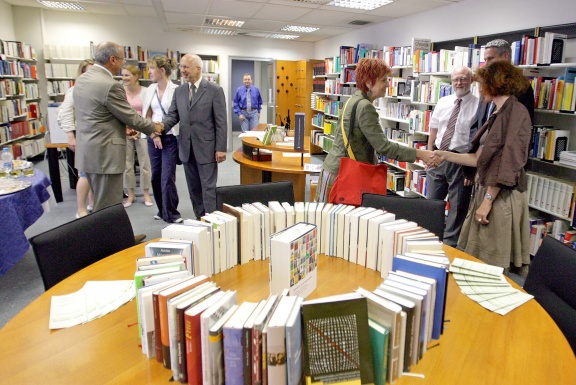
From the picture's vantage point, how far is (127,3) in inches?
273

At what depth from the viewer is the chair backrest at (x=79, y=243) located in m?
1.63

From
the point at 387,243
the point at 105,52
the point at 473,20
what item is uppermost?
the point at 473,20

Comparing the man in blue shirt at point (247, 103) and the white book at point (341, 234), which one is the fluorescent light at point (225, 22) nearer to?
the man in blue shirt at point (247, 103)

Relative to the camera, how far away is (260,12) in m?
6.29

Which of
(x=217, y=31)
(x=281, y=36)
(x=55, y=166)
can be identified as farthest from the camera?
(x=281, y=36)

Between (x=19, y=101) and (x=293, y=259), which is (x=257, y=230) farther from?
(x=19, y=101)

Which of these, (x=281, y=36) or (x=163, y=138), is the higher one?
(x=281, y=36)

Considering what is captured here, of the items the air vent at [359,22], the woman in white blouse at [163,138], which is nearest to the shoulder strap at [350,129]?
the woman in white blouse at [163,138]

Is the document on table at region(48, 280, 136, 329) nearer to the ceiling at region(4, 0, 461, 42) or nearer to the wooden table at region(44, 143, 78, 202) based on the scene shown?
the wooden table at region(44, 143, 78, 202)

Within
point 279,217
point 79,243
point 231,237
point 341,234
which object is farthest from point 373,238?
point 79,243

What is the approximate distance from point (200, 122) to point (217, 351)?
3011 mm

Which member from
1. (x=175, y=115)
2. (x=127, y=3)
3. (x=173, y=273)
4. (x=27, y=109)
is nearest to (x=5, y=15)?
(x=27, y=109)

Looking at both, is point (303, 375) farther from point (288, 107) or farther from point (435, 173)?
point (288, 107)

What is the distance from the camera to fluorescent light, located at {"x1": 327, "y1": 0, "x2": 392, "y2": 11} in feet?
17.6
